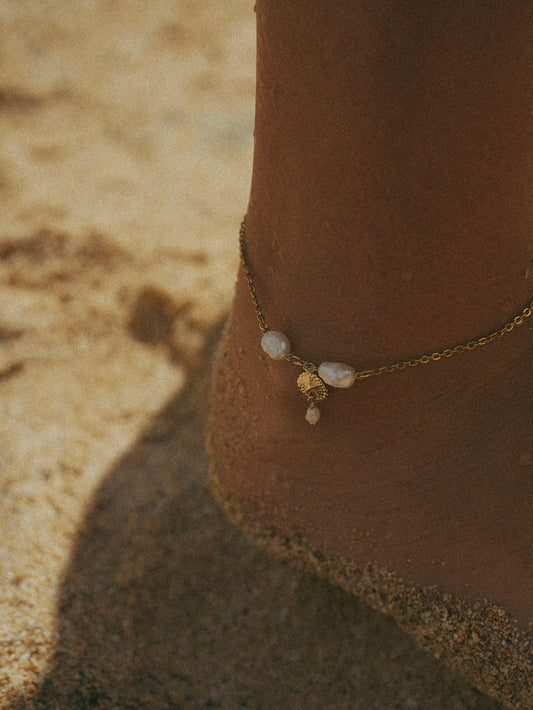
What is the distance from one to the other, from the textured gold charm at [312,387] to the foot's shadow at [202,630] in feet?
1.38

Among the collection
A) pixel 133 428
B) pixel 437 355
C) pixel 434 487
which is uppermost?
pixel 437 355

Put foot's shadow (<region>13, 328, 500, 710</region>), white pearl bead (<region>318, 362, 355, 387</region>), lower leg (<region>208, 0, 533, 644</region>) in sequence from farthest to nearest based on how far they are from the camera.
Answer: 1. foot's shadow (<region>13, 328, 500, 710</region>)
2. white pearl bead (<region>318, 362, 355, 387</region>)
3. lower leg (<region>208, 0, 533, 644</region>)

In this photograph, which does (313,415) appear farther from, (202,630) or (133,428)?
(133,428)

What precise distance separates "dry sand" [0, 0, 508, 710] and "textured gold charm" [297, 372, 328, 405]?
1.39 feet

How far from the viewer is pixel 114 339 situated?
1.52 meters

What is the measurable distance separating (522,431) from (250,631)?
531mm

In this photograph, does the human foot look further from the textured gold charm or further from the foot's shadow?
the foot's shadow

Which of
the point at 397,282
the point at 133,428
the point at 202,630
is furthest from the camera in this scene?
the point at 133,428

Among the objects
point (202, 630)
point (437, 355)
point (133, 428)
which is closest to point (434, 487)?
point (437, 355)

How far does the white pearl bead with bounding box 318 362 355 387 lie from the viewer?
83 centimetres

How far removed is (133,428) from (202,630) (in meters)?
0.43

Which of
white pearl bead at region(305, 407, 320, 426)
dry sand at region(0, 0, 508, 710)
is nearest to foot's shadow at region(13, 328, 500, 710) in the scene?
dry sand at region(0, 0, 508, 710)

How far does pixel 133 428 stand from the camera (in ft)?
4.53

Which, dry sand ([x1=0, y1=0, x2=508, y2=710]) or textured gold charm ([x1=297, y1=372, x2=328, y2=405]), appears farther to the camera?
dry sand ([x1=0, y1=0, x2=508, y2=710])
